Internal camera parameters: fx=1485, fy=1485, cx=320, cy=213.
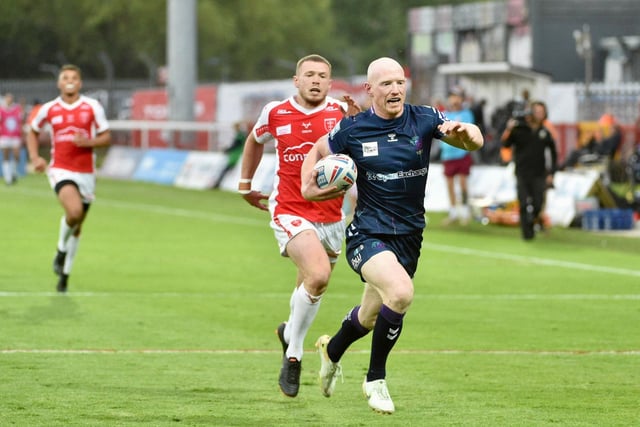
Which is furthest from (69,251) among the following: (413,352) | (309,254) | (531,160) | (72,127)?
(531,160)

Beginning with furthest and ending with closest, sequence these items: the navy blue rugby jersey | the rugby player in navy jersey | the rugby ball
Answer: the navy blue rugby jersey < the rugby player in navy jersey < the rugby ball

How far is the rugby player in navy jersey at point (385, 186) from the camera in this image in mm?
9148

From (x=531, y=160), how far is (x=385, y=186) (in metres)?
14.4

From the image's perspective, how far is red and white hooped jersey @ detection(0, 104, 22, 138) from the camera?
3972 centimetres

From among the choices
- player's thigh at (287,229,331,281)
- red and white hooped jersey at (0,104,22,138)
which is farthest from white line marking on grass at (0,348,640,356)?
red and white hooped jersey at (0,104,22,138)

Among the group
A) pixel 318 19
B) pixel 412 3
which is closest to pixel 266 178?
pixel 318 19

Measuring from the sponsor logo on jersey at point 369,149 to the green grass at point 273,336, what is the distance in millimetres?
1639

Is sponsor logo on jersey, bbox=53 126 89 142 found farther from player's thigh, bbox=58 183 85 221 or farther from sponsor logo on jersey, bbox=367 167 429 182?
sponsor logo on jersey, bbox=367 167 429 182

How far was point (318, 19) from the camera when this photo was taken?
331 feet

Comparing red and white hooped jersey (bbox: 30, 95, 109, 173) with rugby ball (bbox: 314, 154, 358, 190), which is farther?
red and white hooped jersey (bbox: 30, 95, 109, 173)

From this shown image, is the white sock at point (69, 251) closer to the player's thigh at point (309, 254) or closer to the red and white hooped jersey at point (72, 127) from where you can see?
the red and white hooped jersey at point (72, 127)

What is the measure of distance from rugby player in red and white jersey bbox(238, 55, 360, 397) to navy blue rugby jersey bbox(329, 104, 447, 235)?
3.03 feet

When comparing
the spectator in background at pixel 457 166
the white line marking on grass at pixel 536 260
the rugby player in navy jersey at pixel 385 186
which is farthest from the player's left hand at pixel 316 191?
the spectator in background at pixel 457 166

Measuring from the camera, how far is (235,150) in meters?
36.2
